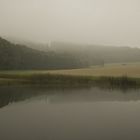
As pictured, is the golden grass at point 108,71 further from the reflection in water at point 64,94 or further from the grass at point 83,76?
the reflection in water at point 64,94

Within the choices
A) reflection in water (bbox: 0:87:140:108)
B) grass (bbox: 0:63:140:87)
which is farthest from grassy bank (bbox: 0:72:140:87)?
reflection in water (bbox: 0:87:140:108)

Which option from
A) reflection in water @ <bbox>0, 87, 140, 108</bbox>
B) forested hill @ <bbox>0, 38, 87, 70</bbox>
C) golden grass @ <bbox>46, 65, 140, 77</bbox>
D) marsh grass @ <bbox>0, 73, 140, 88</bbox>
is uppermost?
forested hill @ <bbox>0, 38, 87, 70</bbox>

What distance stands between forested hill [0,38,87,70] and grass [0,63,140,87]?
92mm

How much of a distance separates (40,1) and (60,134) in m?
2.39

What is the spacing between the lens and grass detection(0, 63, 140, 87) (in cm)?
443

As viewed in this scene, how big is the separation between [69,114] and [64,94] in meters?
0.62

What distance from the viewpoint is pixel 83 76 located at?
4.48m

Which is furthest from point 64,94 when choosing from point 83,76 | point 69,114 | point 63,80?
point 69,114

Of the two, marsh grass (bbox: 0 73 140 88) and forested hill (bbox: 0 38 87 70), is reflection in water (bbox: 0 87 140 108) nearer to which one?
marsh grass (bbox: 0 73 140 88)

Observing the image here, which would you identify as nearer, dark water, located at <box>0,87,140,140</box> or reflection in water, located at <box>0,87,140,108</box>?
dark water, located at <box>0,87,140,140</box>

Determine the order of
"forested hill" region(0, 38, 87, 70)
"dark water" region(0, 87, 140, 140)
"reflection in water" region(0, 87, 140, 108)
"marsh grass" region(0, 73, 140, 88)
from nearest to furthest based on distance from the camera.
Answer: "dark water" region(0, 87, 140, 140) → "reflection in water" region(0, 87, 140, 108) → "marsh grass" region(0, 73, 140, 88) → "forested hill" region(0, 38, 87, 70)

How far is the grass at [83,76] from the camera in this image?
4430 mm

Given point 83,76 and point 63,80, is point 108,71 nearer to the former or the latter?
point 83,76

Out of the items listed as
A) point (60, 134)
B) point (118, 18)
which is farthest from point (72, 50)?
point (60, 134)
